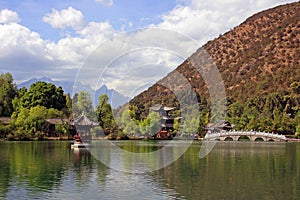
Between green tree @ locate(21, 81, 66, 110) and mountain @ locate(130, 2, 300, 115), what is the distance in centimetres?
1282

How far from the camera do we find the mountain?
8144 cm

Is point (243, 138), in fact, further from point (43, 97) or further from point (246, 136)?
point (43, 97)

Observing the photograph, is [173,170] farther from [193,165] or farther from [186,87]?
[186,87]

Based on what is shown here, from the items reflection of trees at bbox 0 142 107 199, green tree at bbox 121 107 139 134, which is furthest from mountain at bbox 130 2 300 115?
reflection of trees at bbox 0 142 107 199

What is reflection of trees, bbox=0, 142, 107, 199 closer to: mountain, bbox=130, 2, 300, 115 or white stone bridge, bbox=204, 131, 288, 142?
white stone bridge, bbox=204, 131, 288, 142

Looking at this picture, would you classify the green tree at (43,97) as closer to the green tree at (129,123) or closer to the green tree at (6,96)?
the green tree at (6,96)

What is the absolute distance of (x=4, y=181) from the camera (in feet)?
54.9

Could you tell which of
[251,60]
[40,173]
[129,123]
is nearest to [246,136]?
→ [129,123]

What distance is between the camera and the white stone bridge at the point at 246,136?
53719 mm

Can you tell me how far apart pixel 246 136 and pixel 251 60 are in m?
41.4

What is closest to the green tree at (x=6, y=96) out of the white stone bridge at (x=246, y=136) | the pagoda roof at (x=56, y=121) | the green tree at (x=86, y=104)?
the pagoda roof at (x=56, y=121)

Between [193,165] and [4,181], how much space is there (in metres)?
9.13

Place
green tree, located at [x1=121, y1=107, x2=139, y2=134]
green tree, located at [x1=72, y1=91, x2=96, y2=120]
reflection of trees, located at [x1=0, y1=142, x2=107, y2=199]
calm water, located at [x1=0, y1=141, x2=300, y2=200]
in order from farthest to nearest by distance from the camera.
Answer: green tree, located at [x1=121, y1=107, x2=139, y2=134] < green tree, located at [x1=72, y1=91, x2=96, y2=120] < reflection of trees, located at [x1=0, y1=142, x2=107, y2=199] < calm water, located at [x1=0, y1=141, x2=300, y2=200]

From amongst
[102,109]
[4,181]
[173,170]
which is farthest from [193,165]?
[102,109]
